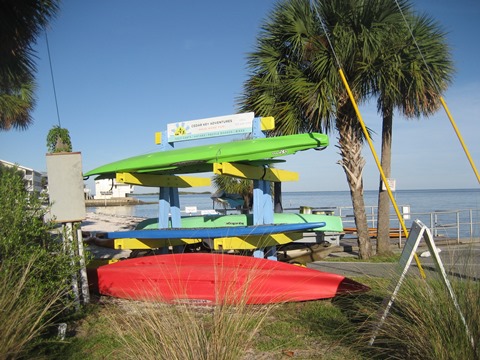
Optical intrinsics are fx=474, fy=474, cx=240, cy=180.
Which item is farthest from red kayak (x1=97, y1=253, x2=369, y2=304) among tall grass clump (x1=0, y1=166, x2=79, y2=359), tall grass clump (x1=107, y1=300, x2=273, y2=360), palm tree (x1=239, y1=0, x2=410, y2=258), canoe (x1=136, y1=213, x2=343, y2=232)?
palm tree (x1=239, y1=0, x2=410, y2=258)

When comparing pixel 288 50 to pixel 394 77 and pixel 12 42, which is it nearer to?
pixel 394 77

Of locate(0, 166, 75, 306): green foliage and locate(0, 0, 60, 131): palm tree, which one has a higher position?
locate(0, 0, 60, 131): palm tree

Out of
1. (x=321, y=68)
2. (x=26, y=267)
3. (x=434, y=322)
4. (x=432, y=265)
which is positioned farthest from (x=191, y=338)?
(x=321, y=68)

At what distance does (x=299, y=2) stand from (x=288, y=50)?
110cm

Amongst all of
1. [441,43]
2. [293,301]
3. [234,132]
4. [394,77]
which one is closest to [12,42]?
[234,132]

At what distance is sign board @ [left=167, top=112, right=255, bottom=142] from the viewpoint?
8.35 metres

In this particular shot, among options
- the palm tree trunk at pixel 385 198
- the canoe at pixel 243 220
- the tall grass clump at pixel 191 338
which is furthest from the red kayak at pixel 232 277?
the palm tree trunk at pixel 385 198

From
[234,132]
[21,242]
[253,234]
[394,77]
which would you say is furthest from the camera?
[394,77]

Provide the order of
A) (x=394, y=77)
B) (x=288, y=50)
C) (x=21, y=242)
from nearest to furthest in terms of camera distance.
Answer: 1. (x=21, y=242)
2. (x=394, y=77)
3. (x=288, y=50)

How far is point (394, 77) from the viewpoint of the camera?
10.4 metres

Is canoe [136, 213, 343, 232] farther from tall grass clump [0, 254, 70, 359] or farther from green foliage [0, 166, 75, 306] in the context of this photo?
tall grass clump [0, 254, 70, 359]

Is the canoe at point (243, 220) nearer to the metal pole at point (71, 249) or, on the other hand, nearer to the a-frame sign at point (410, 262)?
the metal pole at point (71, 249)

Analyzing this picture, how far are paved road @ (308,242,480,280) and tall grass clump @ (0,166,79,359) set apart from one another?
3135mm

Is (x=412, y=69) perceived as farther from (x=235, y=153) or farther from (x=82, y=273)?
(x=82, y=273)
